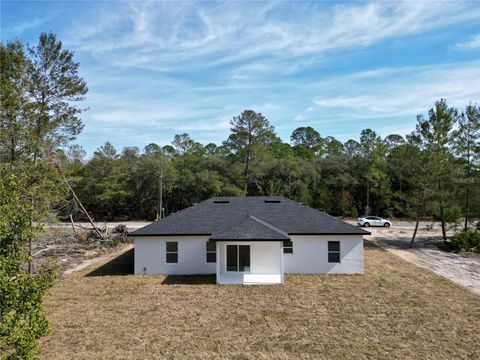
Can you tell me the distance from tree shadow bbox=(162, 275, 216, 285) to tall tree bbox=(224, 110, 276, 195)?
27.1m

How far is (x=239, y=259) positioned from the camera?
1727cm

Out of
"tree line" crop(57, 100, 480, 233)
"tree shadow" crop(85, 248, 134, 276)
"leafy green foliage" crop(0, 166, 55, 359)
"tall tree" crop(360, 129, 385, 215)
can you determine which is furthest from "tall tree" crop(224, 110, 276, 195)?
"leafy green foliage" crop(0, 166, 55, 359)

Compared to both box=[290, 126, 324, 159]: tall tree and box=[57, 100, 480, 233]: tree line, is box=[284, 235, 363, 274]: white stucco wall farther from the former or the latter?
box=[290, 126, 324, 159]: tall tree

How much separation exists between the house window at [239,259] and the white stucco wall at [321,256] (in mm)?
2533

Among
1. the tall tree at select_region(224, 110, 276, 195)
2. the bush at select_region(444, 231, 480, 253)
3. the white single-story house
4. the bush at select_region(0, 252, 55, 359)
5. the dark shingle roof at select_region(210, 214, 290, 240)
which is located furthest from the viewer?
the tall tree at select_region(224, 110, 276, 195)

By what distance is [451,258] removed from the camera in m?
23.4

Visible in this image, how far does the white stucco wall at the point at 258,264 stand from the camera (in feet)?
54.8

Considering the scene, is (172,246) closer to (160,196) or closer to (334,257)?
(334,257)

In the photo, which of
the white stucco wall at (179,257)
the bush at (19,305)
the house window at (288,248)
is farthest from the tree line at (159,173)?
the house window at (288,248)

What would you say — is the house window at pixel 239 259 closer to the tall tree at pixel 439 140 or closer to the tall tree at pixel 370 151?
the tall tree at pixel 439 140

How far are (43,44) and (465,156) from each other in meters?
30.2

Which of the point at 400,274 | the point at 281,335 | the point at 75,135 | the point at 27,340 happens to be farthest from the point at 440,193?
the point at 27,340

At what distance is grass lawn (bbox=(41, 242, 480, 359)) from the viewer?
987cm

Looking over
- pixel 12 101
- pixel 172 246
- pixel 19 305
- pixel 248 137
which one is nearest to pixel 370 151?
pixel 248 137
